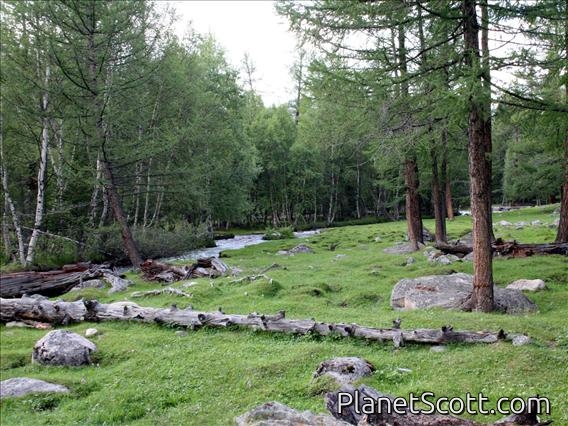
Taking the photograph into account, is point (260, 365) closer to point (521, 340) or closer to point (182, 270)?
point (521, 340)

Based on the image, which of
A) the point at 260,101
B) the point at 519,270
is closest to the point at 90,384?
the point at 519,270

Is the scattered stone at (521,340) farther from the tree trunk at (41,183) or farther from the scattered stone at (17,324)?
Result: the tree trunk at (41,183)

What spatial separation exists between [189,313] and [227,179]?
80.3 feet

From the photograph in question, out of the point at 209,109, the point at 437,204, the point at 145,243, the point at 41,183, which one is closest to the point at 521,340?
the point at 437,204

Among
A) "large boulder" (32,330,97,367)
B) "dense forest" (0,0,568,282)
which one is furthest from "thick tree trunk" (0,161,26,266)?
"large boulder" (32,330,97,367)

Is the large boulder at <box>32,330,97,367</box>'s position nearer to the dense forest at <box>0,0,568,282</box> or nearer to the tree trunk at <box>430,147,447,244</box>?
the dense forest at <box>0,0,568,282</box>

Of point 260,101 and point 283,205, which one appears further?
point 260,101

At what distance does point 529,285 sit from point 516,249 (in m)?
5.05

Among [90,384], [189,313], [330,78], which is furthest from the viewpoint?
[330,78]

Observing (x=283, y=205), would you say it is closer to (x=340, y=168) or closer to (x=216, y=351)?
(x=340, y=168)

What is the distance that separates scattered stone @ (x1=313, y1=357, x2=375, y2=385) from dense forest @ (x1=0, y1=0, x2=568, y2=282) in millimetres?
4295

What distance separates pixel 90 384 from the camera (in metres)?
6.67

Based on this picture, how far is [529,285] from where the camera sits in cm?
1067

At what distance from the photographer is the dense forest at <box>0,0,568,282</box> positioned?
873 cm
